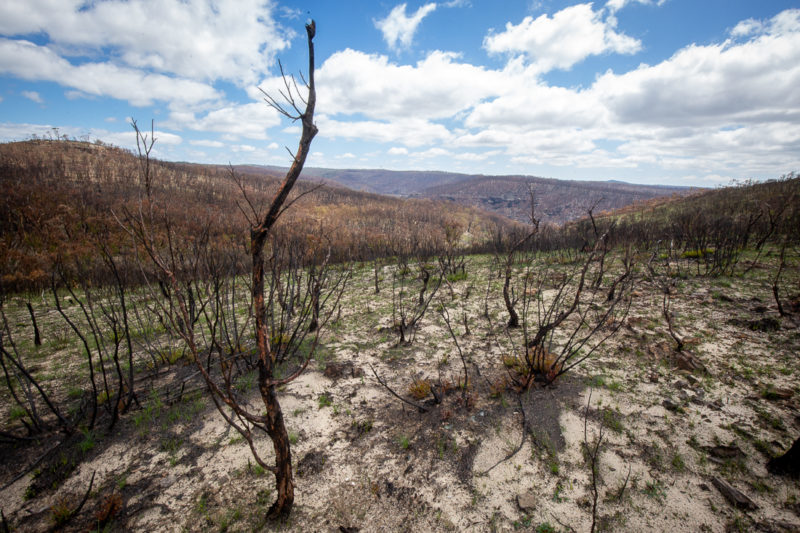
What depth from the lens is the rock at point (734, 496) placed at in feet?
8.85

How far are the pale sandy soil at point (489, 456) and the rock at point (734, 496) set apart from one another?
48 mm

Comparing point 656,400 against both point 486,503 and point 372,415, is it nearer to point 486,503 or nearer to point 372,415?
point 486,503

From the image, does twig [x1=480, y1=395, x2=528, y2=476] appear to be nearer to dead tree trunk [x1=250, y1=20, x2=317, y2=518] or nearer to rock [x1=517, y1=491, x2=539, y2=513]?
rock [x1=517, y1=491, x2=539, y2=513]

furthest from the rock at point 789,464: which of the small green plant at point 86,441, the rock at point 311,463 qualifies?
the small green plant at point 86,441

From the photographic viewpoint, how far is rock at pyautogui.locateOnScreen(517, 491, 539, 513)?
2898 millimetres

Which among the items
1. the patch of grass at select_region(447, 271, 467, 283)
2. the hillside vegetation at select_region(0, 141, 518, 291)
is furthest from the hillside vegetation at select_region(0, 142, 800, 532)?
the patch of grass at select_region(447, 271, 467, 283)

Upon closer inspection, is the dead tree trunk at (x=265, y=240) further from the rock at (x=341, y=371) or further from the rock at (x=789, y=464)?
the rock at (x=789, y=464)

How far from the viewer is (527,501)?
2.96 m

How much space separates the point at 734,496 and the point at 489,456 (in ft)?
7.18

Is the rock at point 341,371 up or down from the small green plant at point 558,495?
down

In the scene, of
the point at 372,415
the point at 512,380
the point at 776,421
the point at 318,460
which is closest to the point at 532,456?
the point at 512,380

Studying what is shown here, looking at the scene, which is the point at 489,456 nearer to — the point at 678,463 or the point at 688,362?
the point at 678,463

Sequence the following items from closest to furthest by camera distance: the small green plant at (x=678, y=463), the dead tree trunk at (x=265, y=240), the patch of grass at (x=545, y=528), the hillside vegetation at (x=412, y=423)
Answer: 1. the dead tree trunk at (x=265, y=240)
2. the patch of grass at (x=545, y=528)
3. the hillside vegetation at (x=412, y=423)
4. the small green plant at (x=678, y=463)

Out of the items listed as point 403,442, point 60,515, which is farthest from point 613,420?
point 60,515
